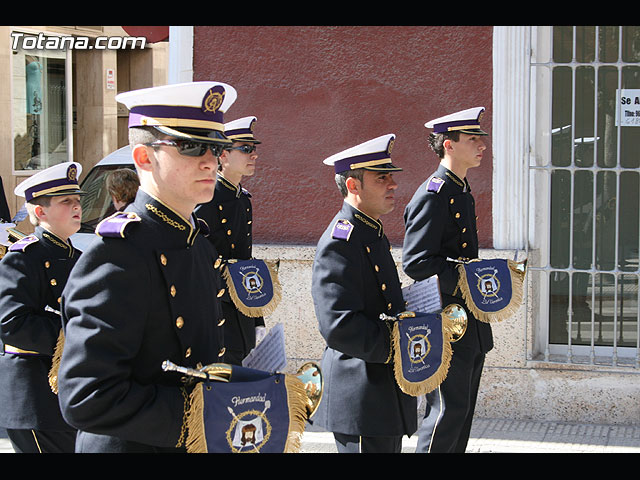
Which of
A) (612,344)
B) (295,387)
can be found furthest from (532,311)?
(295,387)

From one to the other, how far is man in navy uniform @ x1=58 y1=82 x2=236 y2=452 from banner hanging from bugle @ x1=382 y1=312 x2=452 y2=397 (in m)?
1.24

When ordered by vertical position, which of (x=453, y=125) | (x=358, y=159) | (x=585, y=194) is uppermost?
(x=453, y=125)

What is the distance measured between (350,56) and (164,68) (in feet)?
39.6

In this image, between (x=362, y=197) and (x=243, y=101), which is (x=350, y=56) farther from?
(x=362, y=197)

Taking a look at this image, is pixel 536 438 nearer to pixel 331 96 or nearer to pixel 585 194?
pixel 585 194

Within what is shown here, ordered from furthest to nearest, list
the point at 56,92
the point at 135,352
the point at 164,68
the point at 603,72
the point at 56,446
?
the point at 164,68 → the point at 56,92 → the point at 603,72 → the point at 56,446 → the point at 135,352

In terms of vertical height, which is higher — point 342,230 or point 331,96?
point 331,96

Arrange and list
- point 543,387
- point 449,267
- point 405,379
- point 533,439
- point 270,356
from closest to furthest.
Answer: point 270,356 < point 405,379 < point 449,267 < point 533,439 < point 543,387

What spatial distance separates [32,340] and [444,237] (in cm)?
230

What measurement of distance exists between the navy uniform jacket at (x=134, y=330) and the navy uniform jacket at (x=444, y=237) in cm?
247

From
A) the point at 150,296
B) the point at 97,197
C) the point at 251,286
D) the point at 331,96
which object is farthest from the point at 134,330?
the point at 97,197

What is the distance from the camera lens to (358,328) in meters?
3.70

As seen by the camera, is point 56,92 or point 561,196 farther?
point 56,92

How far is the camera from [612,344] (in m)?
6.64
